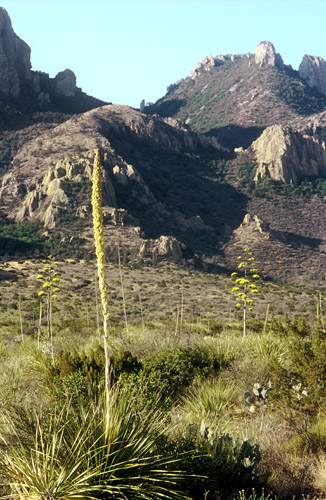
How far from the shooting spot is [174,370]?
8.14m

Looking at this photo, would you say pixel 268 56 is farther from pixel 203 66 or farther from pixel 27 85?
pixel 27 85

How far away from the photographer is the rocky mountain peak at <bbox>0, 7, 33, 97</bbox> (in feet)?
347

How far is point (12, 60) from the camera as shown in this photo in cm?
11406

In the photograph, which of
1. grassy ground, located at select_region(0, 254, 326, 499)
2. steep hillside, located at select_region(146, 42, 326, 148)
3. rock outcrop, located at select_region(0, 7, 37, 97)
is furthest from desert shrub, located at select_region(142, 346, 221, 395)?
steep hillside, located at select_region(146, 42, 326, 148)

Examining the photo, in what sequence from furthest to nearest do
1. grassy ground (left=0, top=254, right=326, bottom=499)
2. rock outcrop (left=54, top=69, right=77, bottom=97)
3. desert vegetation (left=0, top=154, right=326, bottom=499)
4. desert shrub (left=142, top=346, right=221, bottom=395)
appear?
rock outcrop (left=54, top=69, right=77, bottom=97) < desert shrub (left=142, top=346, right=221, bottom=395) < grassy ground (left=0, top=254, right=326, bottom=499) < desert vegetation (left=0, top=154, right=326, bottom=499)

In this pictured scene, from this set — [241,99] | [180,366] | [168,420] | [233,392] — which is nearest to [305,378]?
[233,392]

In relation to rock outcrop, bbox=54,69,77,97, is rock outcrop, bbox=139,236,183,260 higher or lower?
lower

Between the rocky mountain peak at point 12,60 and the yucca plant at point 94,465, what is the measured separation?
113 m

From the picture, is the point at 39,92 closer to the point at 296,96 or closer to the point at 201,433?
the point at 296,96

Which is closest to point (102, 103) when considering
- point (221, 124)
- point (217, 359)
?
point (221, 124)

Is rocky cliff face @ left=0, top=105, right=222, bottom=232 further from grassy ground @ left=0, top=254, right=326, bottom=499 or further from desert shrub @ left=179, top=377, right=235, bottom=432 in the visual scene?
desert shrub @ left=179, top=377, right=235, bottom=432

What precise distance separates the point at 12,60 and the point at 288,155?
74983mm

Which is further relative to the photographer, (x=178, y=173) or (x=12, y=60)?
(x=12, y=60)

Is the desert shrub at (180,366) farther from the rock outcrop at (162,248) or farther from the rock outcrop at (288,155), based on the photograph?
the rock outcrop at (288,155)
